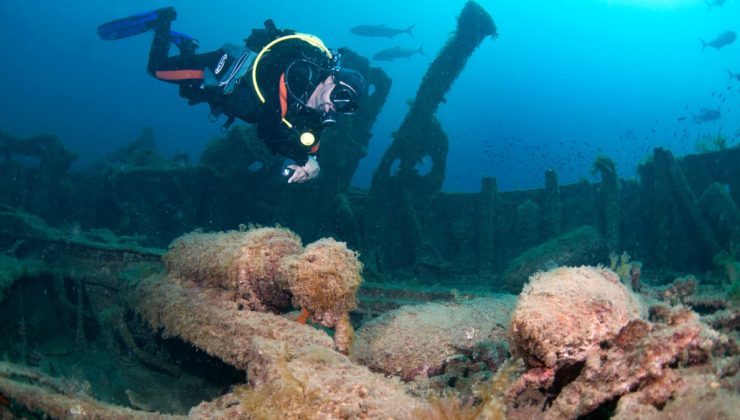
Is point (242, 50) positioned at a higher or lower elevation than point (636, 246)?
higher

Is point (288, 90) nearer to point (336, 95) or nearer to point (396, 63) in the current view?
point (336, 95)

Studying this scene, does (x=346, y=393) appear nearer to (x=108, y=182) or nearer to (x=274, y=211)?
(x=274, y=211)

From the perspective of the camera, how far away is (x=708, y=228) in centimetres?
869

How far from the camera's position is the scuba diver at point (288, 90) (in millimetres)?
5406

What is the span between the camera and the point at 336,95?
5352 millimetres

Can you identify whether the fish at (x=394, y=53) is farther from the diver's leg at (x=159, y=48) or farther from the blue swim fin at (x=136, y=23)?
the diver's leg at (x=159, y=48)

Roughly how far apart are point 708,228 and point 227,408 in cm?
1025

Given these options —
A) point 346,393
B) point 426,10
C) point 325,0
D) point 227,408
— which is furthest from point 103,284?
point 426,10

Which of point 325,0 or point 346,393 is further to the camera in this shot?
point 325,0

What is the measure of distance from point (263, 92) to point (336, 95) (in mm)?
1152

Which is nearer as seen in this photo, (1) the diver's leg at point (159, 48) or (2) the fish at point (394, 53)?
(1) the diver's leg at point (159, 48)

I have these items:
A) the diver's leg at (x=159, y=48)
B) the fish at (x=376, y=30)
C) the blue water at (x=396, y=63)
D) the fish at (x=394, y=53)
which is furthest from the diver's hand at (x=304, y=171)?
the blue water at (x=396, y=63)

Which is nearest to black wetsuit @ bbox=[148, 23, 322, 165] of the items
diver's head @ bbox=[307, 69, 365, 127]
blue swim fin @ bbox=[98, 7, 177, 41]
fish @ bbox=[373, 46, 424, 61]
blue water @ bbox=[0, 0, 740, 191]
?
diver's head @ bbox=[307, 69, 365, 127]

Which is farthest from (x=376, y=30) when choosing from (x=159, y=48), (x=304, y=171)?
(x=304, y=171)
